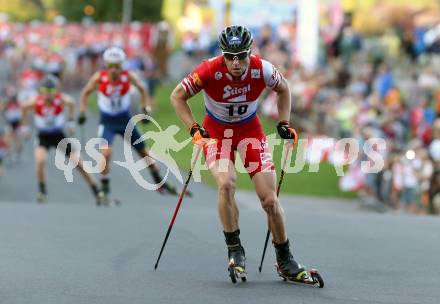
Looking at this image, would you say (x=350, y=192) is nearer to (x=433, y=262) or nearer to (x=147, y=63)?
(x=433, y=262)

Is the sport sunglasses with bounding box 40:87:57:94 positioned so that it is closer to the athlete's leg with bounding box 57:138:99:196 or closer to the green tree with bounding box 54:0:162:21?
the athlete's leg with bounding box 57:138:99:196

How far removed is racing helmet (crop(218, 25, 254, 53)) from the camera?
8.80 m

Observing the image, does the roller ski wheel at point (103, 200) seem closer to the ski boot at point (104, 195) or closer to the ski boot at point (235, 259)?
the ski boot at point (104, 195)

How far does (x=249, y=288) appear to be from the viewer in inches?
344

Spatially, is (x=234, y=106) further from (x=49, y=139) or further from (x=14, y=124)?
(x=14, y=124)

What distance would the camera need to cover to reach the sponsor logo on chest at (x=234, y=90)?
9.16 metres

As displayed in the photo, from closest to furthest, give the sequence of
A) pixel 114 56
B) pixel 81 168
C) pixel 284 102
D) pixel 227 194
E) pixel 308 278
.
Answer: pixel 308 278 < pixel 227 194 < pixel 284 102 < pixel 114 56 < pixel 81 168

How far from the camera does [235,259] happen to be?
9.15 meters

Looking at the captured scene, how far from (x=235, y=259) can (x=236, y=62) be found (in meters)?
1.65

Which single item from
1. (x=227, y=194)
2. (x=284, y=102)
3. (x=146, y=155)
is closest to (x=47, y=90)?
(x=146, y=155)

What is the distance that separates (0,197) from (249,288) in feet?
47.9

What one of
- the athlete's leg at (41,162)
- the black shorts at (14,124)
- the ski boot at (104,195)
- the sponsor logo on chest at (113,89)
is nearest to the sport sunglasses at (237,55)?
the sponsor logo on chest at (113,89)

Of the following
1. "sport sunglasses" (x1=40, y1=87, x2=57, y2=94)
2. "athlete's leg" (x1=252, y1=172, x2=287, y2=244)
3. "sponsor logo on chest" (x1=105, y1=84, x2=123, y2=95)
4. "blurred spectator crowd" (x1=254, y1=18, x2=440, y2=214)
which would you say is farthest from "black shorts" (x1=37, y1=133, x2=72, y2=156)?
"athlete's leg" (x1=252, y1=172, x2=287, y2=244)

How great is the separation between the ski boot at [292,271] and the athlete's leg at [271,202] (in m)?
0.09
